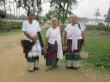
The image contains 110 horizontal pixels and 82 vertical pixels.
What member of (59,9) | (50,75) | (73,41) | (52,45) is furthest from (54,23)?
(59,9)

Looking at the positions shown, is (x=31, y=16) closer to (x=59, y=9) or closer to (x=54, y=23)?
(x=54, y=23)

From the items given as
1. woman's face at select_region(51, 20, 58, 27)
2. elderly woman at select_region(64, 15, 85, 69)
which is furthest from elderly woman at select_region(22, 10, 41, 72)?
elderly woman at select_region(64, 15, 85, 69)

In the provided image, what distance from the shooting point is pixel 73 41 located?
35.7ft

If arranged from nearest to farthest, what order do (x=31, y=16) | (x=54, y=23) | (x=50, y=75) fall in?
(x=50, y=75), (x=31, y=16), (x=54, y=23)

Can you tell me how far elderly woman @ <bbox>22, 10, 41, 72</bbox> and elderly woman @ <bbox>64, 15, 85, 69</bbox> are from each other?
98 centimetres

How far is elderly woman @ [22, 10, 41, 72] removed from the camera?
34.4ft

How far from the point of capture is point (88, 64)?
40.5 feet

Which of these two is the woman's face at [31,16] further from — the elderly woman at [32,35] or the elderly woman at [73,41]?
the elderly woman at [73,41]

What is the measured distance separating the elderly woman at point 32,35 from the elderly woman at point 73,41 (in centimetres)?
98

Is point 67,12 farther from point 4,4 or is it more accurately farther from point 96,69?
point 96,69

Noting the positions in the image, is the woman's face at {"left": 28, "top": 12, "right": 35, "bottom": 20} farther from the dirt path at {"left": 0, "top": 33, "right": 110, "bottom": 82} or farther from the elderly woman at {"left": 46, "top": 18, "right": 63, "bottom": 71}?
the dirt path at {"left": 0, "top": 33, "right": 110, "bottom": 82}

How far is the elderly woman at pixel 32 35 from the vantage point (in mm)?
10492

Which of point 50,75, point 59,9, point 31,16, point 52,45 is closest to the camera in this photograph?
point 50,75

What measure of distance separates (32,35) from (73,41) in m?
1.37
